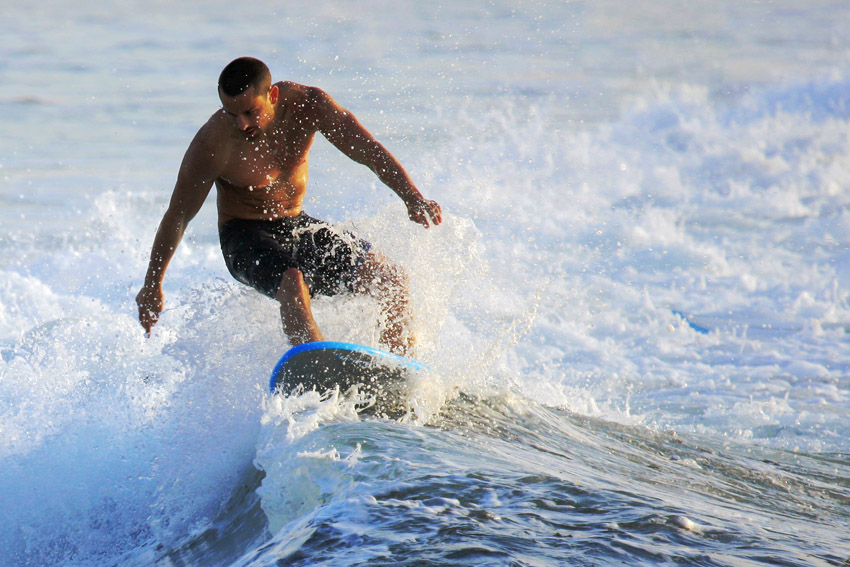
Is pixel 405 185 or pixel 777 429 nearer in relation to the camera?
pixel 405 185

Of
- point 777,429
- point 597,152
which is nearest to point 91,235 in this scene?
point 597,152

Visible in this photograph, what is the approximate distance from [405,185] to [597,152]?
8596 mm

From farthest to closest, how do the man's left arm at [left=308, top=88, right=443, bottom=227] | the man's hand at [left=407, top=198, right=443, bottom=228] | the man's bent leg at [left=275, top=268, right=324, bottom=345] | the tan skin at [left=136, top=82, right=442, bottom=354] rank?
the man's left arm at [left=308, top=88, right=443, bottom=227], the man's hand at [left=407, top=198, right=443, bottom=228], the tan skin at [left=136, top=82, right=442, bottom=354], the man's bent leg at [left=275, top=268, right=324, bottom=345]

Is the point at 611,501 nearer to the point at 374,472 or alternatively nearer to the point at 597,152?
the point at 374,472

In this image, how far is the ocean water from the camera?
2916 mm

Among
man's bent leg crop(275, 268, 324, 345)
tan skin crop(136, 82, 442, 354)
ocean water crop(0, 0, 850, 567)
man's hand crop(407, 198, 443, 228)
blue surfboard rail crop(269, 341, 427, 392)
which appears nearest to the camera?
ocean water crop(0, 0, 850, 567)

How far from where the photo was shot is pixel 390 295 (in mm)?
4492

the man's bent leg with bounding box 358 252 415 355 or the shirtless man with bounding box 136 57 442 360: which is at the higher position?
the shirtless man with bounding box 136 57 442 360

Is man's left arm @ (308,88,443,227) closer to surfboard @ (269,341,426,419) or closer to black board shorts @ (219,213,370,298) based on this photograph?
black board shorts @ (219,213,370,298)

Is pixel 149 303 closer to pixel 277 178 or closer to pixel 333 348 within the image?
pixel 277 178

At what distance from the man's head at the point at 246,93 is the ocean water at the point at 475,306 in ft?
3.64

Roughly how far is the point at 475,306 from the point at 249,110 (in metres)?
5.16

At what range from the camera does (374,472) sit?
9.45 ft

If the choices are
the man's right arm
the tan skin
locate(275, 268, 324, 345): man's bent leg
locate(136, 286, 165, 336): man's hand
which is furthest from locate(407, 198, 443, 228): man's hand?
locate(136, 286, 165, 336): man's hand
